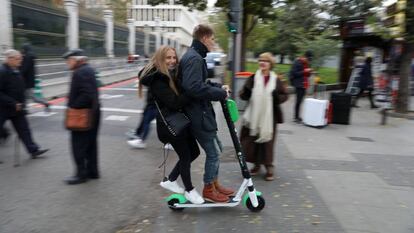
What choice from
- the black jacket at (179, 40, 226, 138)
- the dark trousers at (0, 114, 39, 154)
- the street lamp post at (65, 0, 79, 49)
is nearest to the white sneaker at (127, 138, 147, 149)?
the dark trousers at (0, 114, 39, 154)

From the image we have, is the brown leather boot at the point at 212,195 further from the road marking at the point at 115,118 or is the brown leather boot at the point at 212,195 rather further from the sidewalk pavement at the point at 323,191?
the road marking at the point at 115,118

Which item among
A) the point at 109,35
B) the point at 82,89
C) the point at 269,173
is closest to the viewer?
the point at 82,89

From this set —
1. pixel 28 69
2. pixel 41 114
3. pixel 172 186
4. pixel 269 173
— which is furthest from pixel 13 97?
pixel 41 114

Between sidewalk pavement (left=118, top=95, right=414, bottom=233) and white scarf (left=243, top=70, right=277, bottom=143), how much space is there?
0.68 meters

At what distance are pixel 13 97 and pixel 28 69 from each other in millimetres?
3495

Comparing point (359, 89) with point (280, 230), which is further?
point (359, 89)

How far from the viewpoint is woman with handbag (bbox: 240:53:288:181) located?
527cm

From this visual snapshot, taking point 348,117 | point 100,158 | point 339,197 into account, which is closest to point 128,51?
point 348,117

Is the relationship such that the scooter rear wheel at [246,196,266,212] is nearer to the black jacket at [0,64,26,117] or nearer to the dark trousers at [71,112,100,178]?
the dark trousers at [71,112,100,178]

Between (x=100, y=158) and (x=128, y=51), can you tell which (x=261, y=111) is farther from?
(x=128, y=51)

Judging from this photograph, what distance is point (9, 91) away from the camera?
585 centimetres

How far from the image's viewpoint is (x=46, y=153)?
21.5 ft

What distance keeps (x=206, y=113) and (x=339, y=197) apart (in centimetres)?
207

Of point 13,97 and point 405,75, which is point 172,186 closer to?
point 13,97
